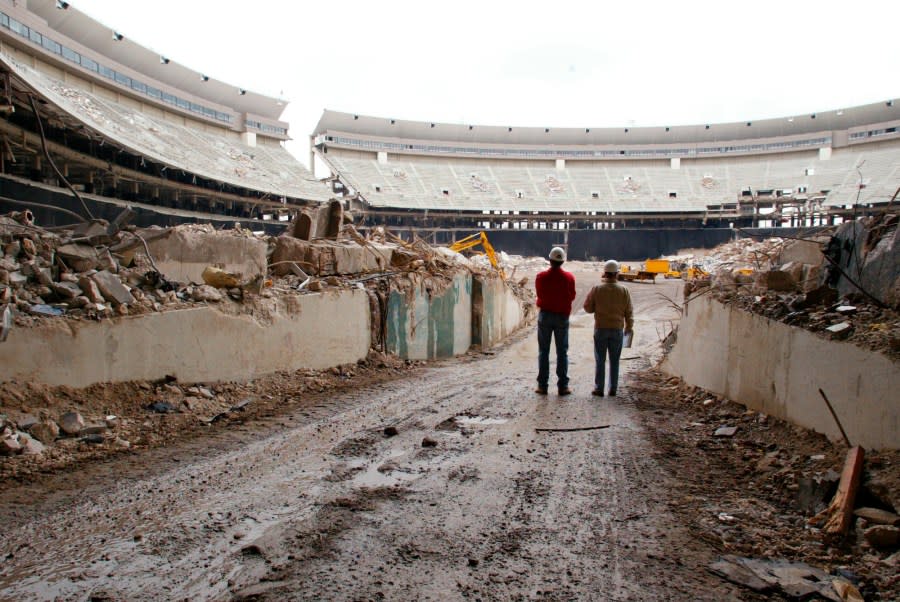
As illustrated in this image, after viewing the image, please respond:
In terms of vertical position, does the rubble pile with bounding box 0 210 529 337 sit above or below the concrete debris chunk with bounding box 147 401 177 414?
above

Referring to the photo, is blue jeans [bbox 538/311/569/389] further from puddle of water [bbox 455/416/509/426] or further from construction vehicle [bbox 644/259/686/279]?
construction vehicle [bbox 644/259/686/279]

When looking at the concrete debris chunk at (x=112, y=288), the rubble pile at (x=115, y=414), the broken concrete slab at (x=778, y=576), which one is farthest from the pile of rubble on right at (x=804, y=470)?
the concrete debris chunk at (x=112, y=288)

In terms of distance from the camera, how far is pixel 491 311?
503 inches

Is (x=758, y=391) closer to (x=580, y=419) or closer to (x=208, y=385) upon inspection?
(x=580, y=419)

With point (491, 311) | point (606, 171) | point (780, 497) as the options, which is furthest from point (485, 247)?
point (606, 171)

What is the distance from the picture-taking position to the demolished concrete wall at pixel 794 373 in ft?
10.1

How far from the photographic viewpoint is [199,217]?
27656mm

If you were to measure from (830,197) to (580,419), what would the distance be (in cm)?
5184

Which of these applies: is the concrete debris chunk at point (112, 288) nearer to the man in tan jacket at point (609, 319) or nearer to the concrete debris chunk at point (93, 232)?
the concrete debris chunk at point (93, 232)

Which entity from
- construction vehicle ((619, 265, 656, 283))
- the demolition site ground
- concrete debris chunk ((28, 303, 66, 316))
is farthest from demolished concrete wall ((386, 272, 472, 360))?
construction vehicle ((619, 265, 656, 283))

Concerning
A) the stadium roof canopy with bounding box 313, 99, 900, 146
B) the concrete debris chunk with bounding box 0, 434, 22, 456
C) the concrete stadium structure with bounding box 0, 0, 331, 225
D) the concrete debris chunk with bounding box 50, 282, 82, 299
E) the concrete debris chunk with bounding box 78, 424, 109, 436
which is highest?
the stadium roof canopy with bounding box 313, 99, 900, 146

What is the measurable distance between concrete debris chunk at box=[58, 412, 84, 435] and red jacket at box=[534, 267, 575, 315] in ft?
14.9

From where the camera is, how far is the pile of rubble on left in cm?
405

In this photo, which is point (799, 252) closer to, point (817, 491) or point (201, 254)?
point (817, 491)
